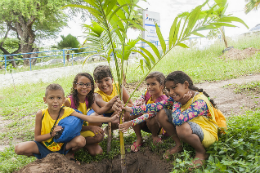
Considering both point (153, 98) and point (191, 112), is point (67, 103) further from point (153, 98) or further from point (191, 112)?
point (191, 112)

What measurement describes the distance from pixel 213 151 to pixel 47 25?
65.5ft

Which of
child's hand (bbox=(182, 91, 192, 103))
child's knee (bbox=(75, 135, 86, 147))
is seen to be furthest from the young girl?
child's hand (bbox=(182, 91, 192, 103))

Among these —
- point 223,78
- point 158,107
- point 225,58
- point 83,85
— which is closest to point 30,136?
point 83,85

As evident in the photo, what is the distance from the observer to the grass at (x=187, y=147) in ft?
6.30

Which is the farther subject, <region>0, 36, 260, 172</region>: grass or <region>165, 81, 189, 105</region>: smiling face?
<region>165, 81, 189, 105</region>: smiling face

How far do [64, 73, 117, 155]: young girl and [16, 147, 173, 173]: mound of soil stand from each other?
0.25 meters

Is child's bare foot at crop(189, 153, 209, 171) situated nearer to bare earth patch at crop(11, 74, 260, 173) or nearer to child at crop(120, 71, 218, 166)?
child at crop(120, 71, 218, 166)

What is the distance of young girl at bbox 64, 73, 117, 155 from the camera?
271 centimetres

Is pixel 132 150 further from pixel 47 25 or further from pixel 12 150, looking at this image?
pixel 47 25

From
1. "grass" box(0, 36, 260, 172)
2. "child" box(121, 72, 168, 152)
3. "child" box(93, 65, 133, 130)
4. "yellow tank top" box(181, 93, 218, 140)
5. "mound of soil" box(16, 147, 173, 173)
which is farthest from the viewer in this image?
"child" box(93, 65, 133, 130)

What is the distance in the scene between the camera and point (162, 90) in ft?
9.39

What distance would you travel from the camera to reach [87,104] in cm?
295

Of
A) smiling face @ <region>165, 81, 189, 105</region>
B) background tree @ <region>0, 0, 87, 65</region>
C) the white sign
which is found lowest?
smiling face @ <region>165, 81, 189, 105</region>

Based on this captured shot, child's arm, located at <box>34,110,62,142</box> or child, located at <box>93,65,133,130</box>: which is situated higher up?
child, located at <box>93,65,133,130</box>
